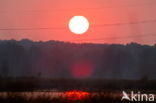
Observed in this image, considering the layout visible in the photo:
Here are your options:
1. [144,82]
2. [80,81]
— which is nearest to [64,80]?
[80,81]

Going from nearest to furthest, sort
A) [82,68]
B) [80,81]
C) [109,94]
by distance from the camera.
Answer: [109,94] → [80,81] → [82,68]

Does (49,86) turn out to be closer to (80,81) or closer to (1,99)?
(80,81)

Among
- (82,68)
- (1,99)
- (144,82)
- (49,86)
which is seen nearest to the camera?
(1,99)

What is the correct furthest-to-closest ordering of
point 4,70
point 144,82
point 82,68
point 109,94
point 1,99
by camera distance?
point 82,68
point 144,82
point 4,70
point 109,94
point 1,99

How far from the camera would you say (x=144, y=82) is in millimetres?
48375

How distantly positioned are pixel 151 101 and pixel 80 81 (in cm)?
3089

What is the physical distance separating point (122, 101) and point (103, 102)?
103cm

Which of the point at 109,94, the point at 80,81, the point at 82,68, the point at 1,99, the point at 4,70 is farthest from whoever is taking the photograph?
the point at 82,68

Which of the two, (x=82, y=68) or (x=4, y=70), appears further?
(x=82, y=68)

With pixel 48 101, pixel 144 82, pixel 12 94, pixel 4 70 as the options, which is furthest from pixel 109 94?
pixel 144 82

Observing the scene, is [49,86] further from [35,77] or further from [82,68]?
[82,68]

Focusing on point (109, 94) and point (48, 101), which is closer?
point (48, 101)

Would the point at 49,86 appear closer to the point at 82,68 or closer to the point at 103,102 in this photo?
the point at 82,68

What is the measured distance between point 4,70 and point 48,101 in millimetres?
17589
